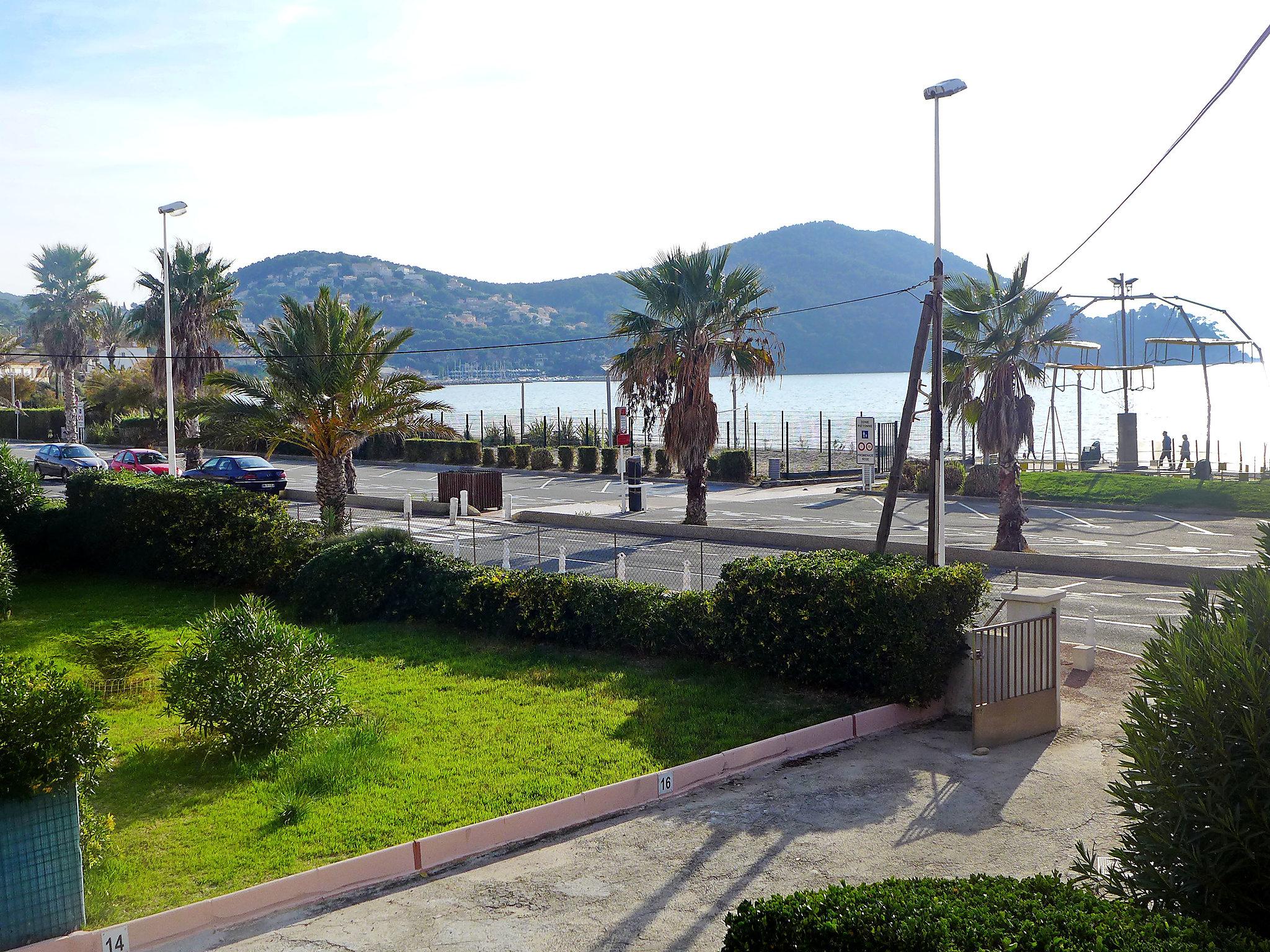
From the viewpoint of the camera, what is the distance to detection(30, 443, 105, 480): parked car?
133ft

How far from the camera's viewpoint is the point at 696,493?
28.0 meters

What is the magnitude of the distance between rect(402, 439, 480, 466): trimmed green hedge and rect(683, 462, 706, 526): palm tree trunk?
2116 cm

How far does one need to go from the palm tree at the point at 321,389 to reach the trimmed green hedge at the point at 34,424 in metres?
47.6

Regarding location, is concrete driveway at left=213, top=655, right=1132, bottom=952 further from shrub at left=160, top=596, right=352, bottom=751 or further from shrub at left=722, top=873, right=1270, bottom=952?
shrub at left=160, top=596, right=352, bottom=751

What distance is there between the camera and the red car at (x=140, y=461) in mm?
39562

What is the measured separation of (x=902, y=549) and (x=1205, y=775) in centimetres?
1779

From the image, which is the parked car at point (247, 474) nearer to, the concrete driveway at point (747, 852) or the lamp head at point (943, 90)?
the lamp head at point (943, 90)

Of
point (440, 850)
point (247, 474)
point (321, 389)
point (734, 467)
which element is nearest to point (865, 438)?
point (734, 467)

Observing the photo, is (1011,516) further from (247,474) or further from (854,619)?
(247,474)

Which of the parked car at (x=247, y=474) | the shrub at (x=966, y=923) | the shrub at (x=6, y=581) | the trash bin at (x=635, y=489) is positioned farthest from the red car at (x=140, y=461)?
the shrub at (x=966, y=923)

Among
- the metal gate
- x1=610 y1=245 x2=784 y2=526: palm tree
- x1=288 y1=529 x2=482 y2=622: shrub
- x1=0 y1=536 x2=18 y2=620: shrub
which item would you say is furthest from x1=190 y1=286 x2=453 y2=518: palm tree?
the metal gate

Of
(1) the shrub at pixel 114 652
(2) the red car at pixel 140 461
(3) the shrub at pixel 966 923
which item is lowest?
(1) the shrub at pixel 114 652

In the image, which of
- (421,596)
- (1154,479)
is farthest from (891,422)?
(421,596)

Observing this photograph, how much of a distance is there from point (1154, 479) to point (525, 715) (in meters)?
27.2
